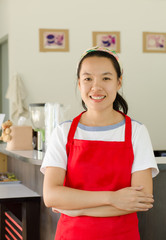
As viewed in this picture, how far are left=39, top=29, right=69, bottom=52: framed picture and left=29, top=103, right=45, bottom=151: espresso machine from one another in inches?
96.7

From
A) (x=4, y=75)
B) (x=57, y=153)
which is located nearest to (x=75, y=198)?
(x=57, y=153)

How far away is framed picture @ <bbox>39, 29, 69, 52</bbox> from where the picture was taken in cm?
517

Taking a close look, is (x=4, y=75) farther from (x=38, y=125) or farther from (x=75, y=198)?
(x=75, y=198)

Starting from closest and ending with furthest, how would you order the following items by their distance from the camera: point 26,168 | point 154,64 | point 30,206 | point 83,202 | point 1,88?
point 83,202 < point 30,206 < point 26,168 < point 154,64 < point 1,88

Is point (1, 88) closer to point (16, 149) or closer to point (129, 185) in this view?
point (16, 149)

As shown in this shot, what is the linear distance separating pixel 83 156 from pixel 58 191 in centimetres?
13

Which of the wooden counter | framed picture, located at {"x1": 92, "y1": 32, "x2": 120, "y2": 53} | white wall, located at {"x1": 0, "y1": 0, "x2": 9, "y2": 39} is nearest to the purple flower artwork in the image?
framed picture, located at {"x1": 92, "y1": 32, "x2": 120, "y2": 53}

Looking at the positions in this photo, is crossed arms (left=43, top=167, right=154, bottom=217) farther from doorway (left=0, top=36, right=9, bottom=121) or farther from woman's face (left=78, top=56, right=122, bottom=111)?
doorway (left=0, top=36, right=9, bottom=121)

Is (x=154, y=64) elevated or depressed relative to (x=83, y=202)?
elevated

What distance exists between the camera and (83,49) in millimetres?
5352

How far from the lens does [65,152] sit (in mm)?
1282

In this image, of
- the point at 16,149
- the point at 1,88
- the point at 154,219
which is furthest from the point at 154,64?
the point at 154,219

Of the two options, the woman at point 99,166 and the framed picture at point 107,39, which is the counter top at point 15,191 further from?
the framed picture at point 107,39

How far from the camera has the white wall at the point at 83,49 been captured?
516 centimetres
